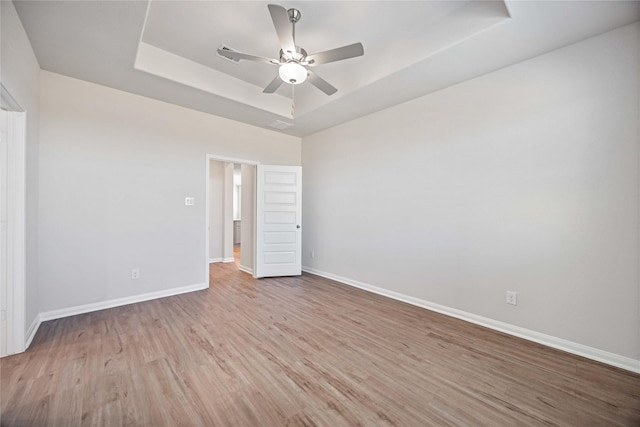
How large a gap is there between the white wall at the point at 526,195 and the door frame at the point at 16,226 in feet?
12.5

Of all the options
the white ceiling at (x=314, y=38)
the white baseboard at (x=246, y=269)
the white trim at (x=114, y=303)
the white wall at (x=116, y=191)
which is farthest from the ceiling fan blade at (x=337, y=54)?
the white baseboard at (x=246, y=269)

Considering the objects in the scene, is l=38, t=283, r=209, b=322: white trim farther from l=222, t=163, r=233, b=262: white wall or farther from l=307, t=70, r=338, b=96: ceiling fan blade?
l=307, t=70, r=338, b=96: ceiling fan blade

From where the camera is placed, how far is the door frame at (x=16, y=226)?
208cm

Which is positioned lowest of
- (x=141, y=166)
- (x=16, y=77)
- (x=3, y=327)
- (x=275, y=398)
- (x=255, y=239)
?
(x=275, y=398)

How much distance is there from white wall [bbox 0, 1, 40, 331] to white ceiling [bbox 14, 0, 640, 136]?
0.50 ft

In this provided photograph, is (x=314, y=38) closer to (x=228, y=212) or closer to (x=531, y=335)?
(x=531, y=335)

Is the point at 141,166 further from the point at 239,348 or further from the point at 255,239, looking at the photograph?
the point at 239,348

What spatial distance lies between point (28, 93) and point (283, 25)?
242 centimetres

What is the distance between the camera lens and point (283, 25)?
194cm

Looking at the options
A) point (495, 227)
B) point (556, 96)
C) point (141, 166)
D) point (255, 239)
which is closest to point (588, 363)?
point (495, 227)

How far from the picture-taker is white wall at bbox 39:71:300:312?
2.83 metres

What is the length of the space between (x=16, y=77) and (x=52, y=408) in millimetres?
2424

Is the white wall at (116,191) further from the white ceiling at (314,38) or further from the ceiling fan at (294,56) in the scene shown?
the ceiling fan at (294,56)

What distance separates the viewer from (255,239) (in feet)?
15.2
